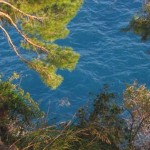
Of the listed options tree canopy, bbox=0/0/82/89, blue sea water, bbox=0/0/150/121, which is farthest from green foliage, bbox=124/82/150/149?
blue sea water, bbox=0/0/150/121

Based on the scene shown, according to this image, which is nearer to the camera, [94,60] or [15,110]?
[15,110]

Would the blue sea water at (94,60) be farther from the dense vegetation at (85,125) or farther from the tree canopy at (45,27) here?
the tree canopy at (45,27)

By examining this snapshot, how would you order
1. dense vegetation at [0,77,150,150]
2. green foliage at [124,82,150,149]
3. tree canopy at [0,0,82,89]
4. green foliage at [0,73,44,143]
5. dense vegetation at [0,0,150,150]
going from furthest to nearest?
green foliage at [0,73,44,143] < green foliage at [124,82,150,149] < tree canopy at [0,0,82,89] < dense vegetation at [0,0,150,150] < dense vegetation at [0,77,150,150]

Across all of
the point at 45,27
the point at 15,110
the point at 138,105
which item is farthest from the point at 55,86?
the point at 15,110

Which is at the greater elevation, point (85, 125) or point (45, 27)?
point (45, 27)

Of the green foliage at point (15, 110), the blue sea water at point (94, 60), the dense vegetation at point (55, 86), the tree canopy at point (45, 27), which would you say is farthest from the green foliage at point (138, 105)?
the blue sea water at point (94, 60)

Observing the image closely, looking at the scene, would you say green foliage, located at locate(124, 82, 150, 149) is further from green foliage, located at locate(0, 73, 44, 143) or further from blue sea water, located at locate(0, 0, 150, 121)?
blue sea water, located at locate(0, 0, 150, 121)

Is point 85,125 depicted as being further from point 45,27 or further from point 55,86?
point 45,27

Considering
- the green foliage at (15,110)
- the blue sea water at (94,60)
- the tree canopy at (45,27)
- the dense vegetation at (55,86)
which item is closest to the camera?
the dense vegetation at (55,86)
